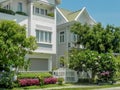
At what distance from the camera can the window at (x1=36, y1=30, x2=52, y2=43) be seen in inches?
1497

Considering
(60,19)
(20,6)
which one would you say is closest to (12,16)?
(20,6)

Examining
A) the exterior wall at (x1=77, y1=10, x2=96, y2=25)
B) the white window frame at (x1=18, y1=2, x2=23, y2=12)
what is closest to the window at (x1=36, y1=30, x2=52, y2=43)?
the white window frame at (x1=18, y1=2, x2=23, y2=12)

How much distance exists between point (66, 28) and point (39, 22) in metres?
7.07

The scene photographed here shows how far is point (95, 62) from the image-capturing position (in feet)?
120

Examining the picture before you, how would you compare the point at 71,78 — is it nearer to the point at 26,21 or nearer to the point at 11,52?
the point at 26,21

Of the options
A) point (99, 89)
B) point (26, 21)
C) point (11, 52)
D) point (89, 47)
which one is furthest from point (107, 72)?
point (11, 52)

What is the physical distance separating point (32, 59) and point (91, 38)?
7817 millimetres

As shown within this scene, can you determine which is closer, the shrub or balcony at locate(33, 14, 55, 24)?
the shrub

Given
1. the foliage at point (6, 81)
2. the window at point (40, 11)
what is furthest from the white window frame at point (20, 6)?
the foliage at point (6, 81)

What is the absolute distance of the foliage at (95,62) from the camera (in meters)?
36.6

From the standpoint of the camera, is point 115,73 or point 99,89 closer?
point 99,89

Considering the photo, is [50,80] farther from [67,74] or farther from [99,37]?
[99,37]

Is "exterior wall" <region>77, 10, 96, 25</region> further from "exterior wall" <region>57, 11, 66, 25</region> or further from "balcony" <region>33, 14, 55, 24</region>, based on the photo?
"balcony" <region>33, 14, 55, 24</region>

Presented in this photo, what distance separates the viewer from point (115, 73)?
38.2 m
